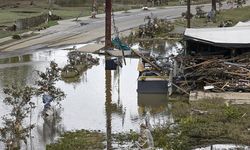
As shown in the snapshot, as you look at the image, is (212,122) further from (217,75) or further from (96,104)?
(96,104)

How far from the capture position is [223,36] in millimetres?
32094

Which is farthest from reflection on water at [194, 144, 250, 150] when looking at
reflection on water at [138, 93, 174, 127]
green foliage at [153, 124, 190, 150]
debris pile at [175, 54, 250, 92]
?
debris pile at [175, 54, 250, 92]

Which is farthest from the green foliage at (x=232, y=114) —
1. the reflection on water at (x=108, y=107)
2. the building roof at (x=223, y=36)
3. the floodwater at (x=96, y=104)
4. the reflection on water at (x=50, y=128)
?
the building roof at (x=223, y=36)

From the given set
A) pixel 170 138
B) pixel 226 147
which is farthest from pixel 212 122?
pixel 226 147

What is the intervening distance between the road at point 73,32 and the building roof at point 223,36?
1731 cm

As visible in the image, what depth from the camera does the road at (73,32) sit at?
156 feet

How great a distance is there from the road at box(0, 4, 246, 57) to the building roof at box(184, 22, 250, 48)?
56.8ft

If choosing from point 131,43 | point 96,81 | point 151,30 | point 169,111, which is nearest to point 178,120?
point 169,111

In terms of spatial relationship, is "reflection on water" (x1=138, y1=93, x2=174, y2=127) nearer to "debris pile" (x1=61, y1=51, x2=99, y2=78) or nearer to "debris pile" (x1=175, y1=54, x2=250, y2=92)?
"debris pile" (x1=175, y1=54, x2=250, y2=92)

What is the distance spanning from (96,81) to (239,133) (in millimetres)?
13425

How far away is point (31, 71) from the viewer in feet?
119

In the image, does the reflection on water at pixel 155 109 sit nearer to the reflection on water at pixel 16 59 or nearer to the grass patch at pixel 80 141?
the grass patch at pixel 80 141

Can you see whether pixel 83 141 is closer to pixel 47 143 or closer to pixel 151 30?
pixel 47 143

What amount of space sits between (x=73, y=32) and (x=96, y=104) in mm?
30610
